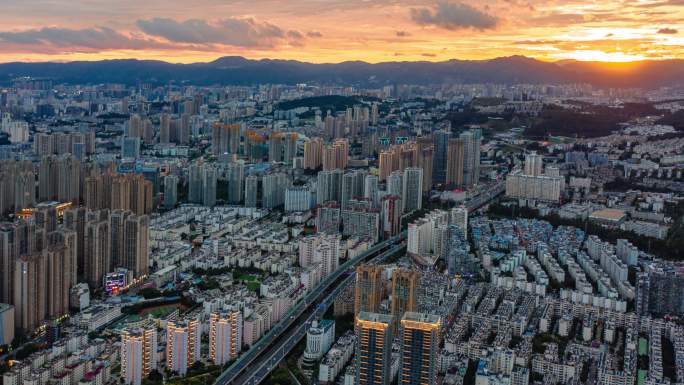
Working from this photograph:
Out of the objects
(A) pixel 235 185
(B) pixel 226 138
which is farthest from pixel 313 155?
(A) pixel 235 185

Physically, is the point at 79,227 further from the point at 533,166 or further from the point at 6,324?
the point at 533,166

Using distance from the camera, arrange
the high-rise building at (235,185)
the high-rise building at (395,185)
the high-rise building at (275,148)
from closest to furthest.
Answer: the high-rise building at (395,185) < the high-rise building at (235,185) < the high-rise building at (275,148)

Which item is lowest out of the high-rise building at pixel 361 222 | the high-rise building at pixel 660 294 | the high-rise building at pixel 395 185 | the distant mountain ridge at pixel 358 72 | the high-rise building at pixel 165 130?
the high-rise building at pixel 660 294

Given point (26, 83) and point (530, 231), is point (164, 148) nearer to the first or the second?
point (530, 231)

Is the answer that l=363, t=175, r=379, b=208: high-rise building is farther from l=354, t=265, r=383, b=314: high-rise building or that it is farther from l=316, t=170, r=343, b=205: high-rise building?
l=354, t=265, r=383, b=314: high-rise building

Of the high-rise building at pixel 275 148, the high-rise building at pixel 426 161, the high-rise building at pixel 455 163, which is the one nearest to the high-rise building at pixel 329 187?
the high-rise building at pixel 426 161

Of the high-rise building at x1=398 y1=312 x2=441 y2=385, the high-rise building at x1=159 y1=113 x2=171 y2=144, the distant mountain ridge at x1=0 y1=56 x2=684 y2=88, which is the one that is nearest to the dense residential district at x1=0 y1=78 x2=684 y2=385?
the high-rise building at x1=398 y1=312 x2=441 y2=385

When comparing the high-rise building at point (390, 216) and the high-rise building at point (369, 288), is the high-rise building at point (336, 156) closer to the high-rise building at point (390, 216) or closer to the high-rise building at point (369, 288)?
the high-rise building at point (390, 216)
